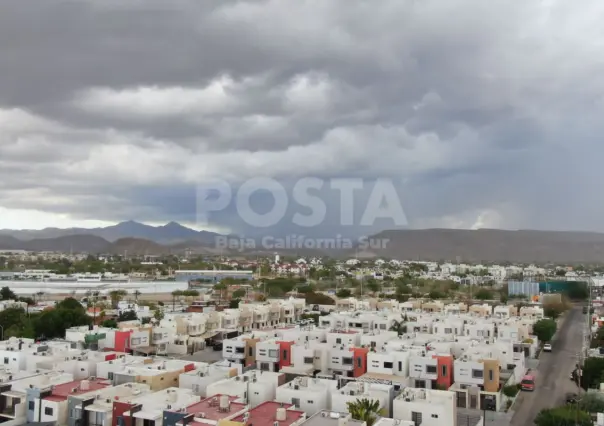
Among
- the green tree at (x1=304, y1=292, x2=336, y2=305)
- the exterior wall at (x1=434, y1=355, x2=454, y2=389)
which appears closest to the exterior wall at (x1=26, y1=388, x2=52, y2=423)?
the exterior wall at (x1=434, y1=355, x2=454, y2=389)

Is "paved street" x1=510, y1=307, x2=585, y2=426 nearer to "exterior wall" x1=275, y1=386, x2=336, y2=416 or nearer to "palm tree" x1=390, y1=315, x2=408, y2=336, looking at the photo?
"exterior wall" x1=275, y1=386, x2=336, y2=416

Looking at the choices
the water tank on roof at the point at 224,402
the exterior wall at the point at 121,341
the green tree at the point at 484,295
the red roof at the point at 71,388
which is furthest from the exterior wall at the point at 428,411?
the green tree at the point at 484,295

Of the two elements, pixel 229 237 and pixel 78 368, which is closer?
pixel 78 368

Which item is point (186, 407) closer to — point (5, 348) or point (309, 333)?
point (5, 348)

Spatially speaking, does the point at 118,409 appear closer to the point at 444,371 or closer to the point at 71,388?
the point at 71,388

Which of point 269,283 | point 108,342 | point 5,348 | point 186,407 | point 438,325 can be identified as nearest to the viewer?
point 186,407

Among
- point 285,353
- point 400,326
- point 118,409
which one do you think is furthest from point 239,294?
point 118,409

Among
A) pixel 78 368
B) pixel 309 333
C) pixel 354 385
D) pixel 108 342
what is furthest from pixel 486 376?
pixel 108 342
